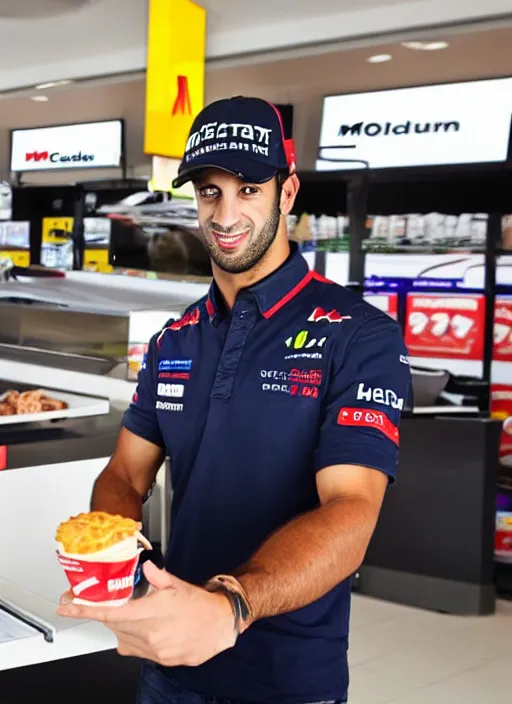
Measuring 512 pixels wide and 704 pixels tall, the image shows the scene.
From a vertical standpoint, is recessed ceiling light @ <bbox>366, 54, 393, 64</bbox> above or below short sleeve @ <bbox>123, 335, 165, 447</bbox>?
above

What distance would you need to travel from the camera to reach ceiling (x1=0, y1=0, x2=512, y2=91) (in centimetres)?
493

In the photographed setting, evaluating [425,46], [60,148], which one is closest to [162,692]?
[425,46]

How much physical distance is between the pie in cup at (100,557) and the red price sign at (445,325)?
502 cm

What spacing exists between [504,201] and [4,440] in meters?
4.21

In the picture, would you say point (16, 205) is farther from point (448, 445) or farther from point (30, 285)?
point (448, 445)

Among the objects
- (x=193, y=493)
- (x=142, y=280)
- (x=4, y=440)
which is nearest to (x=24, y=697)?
(x=4, y=440)

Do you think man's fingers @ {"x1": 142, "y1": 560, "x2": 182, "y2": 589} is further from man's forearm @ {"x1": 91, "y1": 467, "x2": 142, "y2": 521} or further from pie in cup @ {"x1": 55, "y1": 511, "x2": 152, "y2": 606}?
man's forearm @ {"x1": 91, "y1": 467, "x2": 142, "y2": 521}

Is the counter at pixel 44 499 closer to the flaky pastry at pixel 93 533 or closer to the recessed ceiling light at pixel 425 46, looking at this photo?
the flaky pastry at pixel 93 533

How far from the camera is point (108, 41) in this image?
6289 mm

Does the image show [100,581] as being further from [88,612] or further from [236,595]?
[236,595]

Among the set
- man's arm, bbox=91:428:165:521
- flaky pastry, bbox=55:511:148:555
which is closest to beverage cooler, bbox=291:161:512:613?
man's arm, bbox=91:428:165:521

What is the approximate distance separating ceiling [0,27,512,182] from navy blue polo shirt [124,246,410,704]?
4.00 metres

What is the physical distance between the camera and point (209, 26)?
590 cm

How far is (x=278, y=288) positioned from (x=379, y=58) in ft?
15.3
